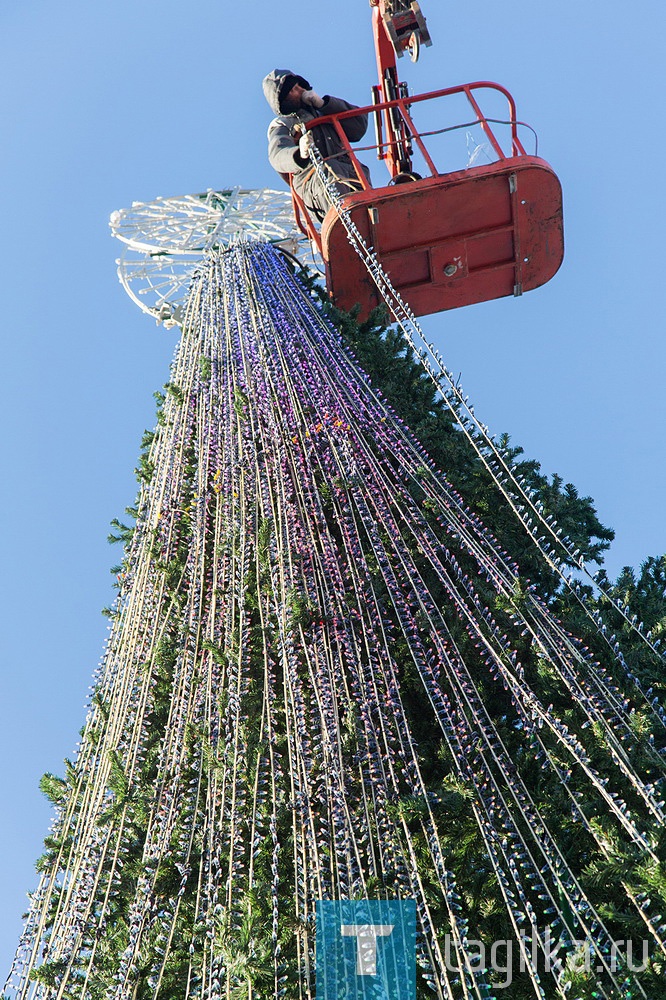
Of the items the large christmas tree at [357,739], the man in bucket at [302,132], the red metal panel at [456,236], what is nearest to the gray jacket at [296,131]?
the man in bucket at [302,132]

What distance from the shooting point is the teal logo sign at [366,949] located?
512 cm

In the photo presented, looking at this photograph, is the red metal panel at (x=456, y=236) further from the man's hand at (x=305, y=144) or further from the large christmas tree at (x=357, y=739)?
the large christmas tree at (x=357, y=739)

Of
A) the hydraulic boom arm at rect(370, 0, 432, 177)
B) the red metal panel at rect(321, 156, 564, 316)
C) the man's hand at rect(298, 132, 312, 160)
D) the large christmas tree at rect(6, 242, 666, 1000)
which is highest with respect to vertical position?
the hydraulic boom arm at rect(370, 0, 432, 177)

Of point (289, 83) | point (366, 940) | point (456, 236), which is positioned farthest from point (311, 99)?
point (366, 940)

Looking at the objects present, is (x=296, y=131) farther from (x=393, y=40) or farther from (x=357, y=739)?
(x=357, y=739)

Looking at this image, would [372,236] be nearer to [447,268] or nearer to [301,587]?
[447,268]

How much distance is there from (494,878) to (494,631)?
1722 mm

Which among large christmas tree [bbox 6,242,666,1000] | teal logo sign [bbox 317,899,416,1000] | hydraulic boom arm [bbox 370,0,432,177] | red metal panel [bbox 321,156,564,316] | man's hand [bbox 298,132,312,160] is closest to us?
teal logo sign [bbox 317,899,416,1000]

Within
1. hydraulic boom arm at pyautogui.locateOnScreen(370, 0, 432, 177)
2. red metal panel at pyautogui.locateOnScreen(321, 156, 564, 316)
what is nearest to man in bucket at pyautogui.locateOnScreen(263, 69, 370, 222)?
hydraulic boom arm at pyautogui.locateOnScreen(370, 0, 432, 177)

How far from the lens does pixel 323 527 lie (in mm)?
7852

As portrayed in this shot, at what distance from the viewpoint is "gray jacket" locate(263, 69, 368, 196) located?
39.7ft

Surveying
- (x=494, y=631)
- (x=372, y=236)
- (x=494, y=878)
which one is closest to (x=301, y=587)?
(x=494, y=631)

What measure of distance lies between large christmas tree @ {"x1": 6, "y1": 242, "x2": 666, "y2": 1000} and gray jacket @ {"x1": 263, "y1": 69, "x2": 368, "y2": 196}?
415 centimetres

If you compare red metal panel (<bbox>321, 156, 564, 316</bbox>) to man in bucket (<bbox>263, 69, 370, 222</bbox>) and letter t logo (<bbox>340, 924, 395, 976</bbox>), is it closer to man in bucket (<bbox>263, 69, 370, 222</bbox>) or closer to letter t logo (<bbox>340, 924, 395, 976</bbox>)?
man in bucket (<bbox>263, 69, 370, 222</bbox>)
